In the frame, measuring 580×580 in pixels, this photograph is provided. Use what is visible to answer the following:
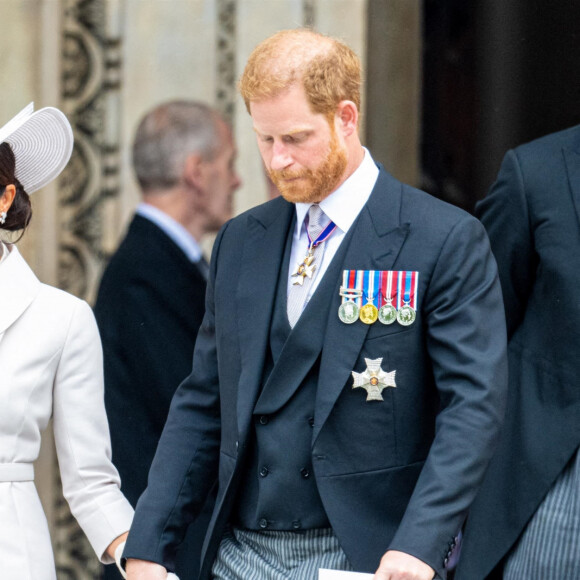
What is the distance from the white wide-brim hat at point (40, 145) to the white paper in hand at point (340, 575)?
1308 millimetres

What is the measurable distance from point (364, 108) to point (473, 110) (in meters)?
0.44

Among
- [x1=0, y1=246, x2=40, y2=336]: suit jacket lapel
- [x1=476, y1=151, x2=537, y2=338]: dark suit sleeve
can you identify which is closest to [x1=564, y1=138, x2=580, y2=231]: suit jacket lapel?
[x1=476, y1=151, x2=537, y2=338]: dark suit sleeve

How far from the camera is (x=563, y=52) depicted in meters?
4.69

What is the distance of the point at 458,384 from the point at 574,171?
32.5 inches

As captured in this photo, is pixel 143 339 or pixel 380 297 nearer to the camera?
pixel 380 297

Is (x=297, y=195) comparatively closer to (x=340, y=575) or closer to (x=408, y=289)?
(x=408, y=289)

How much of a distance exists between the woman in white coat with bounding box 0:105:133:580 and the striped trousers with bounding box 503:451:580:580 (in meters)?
0.97

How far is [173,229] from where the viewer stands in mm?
4984

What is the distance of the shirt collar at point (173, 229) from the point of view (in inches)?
191

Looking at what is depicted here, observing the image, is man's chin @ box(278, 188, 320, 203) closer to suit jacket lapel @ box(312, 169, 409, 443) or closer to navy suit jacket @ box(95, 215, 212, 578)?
suit jacket lapel @ box(312, 169, 409, 443)

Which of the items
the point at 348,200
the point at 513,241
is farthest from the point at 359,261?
the point at 513,241

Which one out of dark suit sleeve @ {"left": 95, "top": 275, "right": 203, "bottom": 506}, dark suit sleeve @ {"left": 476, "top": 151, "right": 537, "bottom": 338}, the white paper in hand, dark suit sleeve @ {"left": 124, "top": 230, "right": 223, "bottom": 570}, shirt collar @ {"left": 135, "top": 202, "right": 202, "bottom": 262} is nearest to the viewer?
the white paper in hand

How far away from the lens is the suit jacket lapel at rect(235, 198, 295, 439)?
2.92m

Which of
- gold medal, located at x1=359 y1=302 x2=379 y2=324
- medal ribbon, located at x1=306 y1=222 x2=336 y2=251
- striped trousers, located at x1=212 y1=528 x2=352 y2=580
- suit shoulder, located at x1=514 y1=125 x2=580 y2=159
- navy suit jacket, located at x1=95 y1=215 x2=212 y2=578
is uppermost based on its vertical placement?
suit shoulder, located at x1=514 y1=125 x2=580 y2=159
